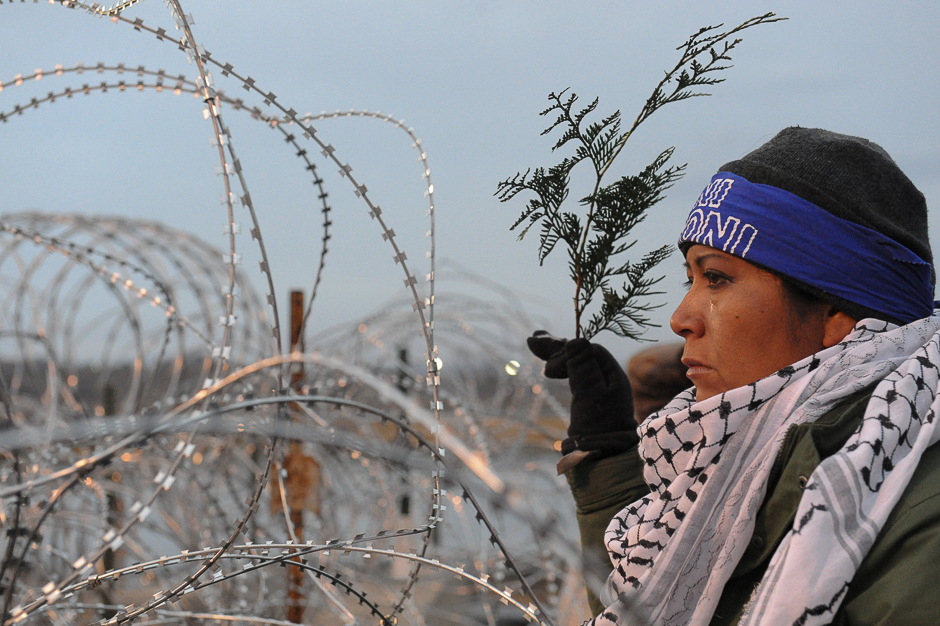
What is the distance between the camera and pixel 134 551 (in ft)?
9.41

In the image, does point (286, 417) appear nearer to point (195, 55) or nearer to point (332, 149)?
point (332, 149)

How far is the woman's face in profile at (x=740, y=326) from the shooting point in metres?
1.27

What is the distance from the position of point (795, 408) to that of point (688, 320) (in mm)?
247

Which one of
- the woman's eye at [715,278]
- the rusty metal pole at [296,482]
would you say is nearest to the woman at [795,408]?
the woman's eye at [715,278]

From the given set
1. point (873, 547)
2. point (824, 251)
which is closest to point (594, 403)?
point (824, 251)

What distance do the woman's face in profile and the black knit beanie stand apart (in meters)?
0.05

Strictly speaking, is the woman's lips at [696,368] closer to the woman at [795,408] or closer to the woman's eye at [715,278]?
the woman at [795,408]

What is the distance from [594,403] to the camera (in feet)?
5.71

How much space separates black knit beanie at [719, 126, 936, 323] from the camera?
49.1 inches

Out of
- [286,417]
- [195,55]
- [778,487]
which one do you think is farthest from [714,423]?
[195,55]

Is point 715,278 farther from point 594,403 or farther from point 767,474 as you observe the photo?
point 594,403

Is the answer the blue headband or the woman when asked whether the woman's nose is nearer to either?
the woman

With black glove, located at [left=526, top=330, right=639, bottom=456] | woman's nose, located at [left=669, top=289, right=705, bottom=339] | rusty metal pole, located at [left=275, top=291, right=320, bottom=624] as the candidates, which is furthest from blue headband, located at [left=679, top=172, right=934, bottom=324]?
rusty metal pole, located at [left=275, top=291, right=320, bottom=624]

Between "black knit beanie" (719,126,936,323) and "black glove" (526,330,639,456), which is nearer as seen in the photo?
"black knit beanie" (719,126,936,323)
